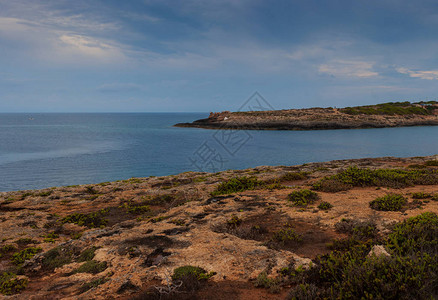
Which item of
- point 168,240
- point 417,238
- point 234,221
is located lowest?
point 168,240

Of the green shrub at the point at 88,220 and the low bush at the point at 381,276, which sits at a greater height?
the low bush at the point at 381,276

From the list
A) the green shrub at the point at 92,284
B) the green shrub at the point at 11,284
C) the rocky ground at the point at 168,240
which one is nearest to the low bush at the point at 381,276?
the rocky ground at the point at 168,240

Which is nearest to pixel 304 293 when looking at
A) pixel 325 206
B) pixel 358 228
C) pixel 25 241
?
pixel 358 228

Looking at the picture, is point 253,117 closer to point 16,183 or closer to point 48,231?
point 16,183

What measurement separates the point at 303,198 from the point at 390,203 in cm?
406

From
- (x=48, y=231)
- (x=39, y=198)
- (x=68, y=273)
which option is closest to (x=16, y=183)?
(x=39, y=198)

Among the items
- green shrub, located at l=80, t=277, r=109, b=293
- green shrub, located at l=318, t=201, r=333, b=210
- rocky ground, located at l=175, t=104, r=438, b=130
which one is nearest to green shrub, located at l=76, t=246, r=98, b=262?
green shrub, located at l=80, t=277, r=109, b=293

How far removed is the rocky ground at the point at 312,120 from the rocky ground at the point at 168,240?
376ft

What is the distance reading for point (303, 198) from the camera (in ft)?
46.3

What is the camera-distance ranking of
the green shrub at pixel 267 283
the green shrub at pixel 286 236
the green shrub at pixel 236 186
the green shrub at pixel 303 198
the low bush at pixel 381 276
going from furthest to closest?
the green shrub at pixel 236 186, the green shrub at pixel 303 198, the green shrub at pixel 286 236, the green shrub at pixel 267 283, the low bush at pixel 381 276

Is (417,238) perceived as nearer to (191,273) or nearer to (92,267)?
(191,273)

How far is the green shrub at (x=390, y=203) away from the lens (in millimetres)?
11688

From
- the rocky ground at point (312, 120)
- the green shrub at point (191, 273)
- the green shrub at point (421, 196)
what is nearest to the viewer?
the green shrub at point (191, 273)

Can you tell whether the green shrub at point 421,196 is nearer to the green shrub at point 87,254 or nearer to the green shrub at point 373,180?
the green shrub at point 373,180
